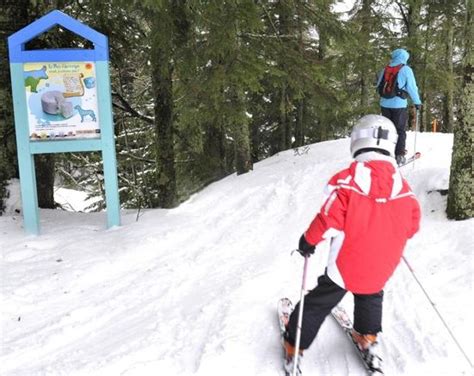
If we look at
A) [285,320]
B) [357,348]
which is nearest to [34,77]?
[285,320]

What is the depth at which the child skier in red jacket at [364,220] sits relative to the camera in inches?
127

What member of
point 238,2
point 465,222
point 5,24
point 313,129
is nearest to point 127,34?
point 5,24

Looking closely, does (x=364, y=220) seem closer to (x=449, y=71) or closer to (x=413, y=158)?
(x=413, y=158)

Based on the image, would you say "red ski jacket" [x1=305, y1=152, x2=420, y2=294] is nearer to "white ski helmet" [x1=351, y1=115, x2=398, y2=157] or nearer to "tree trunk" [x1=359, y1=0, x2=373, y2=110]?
"white ski helmet" [x1=351, y1=115, x2=398, y2=157]

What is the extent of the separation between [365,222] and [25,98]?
5709 mm

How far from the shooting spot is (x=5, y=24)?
8250mm

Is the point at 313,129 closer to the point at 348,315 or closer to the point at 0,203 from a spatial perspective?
the point at 0,203

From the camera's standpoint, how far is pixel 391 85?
27.0 feet

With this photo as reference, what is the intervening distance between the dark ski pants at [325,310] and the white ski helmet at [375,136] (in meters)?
1.02

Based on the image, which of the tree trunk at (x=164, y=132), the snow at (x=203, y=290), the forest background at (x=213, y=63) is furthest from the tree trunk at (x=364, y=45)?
the tree trunk at (x=164, y=132)

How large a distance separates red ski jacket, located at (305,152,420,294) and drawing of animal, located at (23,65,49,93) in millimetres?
5368

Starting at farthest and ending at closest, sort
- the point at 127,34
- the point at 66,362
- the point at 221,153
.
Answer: the point at 221,153 → the point at 127,34 → the point at 66,362

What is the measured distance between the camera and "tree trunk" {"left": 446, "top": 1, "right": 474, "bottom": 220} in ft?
17.7

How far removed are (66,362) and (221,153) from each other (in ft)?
38.4
